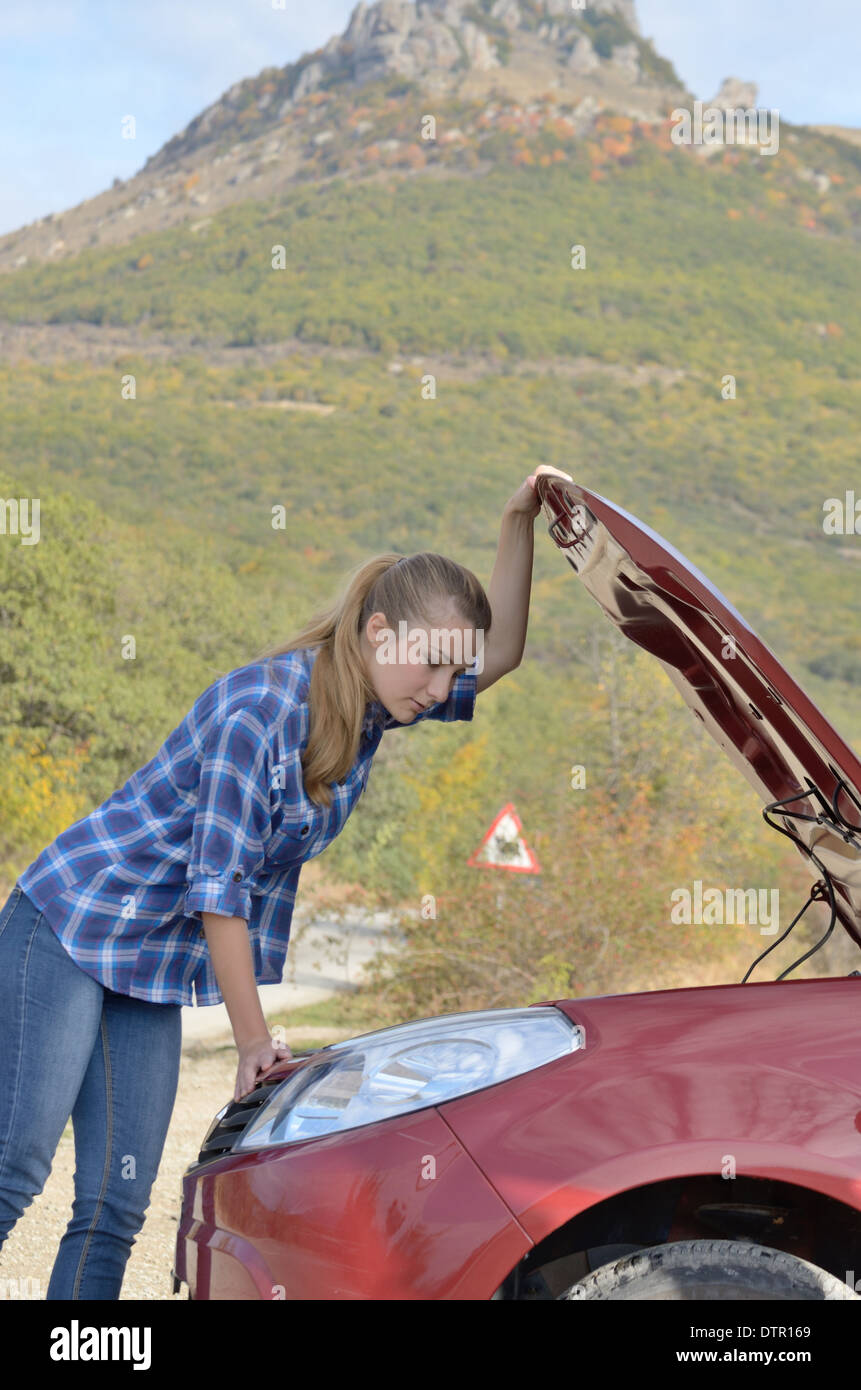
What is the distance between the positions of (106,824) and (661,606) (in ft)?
3.75

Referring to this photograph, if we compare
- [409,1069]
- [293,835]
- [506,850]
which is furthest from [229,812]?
[506,850]

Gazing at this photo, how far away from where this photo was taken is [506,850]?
874 centimetres

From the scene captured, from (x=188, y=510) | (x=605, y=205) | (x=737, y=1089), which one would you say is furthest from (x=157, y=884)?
(x=605, y=205)

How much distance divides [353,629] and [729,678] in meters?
0.72

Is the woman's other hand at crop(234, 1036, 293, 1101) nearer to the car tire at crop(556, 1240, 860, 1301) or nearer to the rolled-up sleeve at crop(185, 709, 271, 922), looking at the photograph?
the rolled-up sleeve at crop(185, 709, 271, 922)

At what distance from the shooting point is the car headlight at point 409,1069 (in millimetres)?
1871

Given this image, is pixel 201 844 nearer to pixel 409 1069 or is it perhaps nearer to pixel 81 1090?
pixel 409 1069

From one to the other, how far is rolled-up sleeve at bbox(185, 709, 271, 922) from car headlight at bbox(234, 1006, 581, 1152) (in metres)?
0.32

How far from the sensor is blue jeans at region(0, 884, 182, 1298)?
93.5 inches

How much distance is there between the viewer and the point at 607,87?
127 m

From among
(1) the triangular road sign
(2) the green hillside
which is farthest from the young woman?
(2) the green hillside

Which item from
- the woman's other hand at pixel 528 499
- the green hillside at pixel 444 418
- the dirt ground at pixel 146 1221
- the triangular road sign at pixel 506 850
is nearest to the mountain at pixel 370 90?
the green hillside at pixel 444 418

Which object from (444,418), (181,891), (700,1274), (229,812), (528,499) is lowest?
(700,1274)

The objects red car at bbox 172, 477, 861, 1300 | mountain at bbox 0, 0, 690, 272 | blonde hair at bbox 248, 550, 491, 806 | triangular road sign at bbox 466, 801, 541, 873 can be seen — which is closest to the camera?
red car at bbox 172, 477, 861, 1300
